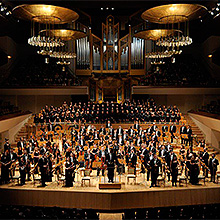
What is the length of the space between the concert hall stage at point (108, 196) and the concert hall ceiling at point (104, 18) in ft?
35.9

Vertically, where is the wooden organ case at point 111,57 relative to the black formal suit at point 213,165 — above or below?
above

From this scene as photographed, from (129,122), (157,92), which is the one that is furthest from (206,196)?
(157,92)

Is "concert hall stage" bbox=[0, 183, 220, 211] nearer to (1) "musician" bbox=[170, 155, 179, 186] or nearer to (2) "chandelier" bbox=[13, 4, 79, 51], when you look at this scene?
(1) "musician" bbox=[170, 155, 179, 186]

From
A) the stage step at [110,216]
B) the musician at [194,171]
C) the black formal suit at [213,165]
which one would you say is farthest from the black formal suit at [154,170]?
the black formal suit at [213,165]

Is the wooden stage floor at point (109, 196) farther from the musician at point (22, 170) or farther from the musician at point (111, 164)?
the musician at point (111, 164)

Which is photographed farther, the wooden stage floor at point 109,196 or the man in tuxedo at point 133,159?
the man in tuxedo at point 133,159

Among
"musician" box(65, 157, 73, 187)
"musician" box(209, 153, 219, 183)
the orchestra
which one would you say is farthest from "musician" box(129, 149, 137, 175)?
"musician" box(209, 153, 219, 183)

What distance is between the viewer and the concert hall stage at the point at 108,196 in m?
7.86

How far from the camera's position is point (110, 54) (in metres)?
19.0

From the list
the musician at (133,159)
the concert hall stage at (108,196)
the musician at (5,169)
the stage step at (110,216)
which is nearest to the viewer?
the stage step at (110,216)

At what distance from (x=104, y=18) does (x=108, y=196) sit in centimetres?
1436

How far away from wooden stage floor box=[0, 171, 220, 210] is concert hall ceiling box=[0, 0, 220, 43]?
10919mm

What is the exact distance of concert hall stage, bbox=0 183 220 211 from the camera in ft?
25.8

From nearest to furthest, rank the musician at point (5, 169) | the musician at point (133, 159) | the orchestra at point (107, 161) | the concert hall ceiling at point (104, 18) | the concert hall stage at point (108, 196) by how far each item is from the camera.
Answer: the concert hall stage at point (108, 196)
the orchestra at point (107, 161)
the musician at point (5, 169)
the musician at point (133, 159)
the concert hall ceiling at point (104, 18)
